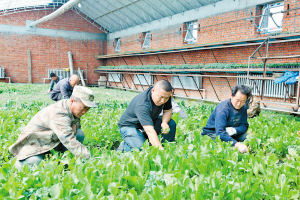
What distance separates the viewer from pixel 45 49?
20859mm

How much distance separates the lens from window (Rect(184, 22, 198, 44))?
47.3 ft

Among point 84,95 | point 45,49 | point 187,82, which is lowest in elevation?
point 84,95

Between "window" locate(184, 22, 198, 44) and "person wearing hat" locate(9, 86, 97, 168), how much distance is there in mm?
12209

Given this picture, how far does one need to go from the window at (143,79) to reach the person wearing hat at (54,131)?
14529mm

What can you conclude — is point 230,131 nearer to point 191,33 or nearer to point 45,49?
point 191,33

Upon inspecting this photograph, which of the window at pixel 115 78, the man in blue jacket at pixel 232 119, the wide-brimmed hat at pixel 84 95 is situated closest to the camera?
the wide-brimmed hat at pixel 84 95

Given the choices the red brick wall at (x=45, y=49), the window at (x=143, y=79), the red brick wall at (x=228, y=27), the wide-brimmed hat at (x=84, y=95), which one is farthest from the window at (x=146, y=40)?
the wide-brimmed hat at (x=84, y=95)

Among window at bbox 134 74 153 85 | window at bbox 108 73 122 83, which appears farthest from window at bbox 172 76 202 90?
window at bbox 108 73 122 83

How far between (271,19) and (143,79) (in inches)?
374

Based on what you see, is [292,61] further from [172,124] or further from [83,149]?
[83,149]

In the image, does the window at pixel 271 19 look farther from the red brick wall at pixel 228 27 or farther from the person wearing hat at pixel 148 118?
the person wearing hat at pixel 148 118

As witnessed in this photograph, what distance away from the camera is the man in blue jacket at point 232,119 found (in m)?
3.73

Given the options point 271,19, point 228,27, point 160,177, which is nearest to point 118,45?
point 228,27

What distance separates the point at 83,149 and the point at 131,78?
16943 mm
